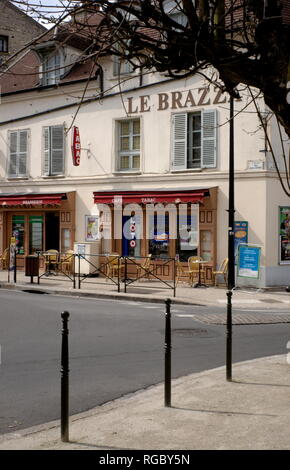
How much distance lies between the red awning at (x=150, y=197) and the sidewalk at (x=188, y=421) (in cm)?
1263

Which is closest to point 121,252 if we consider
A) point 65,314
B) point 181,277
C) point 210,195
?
point 181,277

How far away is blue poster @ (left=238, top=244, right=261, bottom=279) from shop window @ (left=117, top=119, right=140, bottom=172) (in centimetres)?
523

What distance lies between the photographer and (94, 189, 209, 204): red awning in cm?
1934

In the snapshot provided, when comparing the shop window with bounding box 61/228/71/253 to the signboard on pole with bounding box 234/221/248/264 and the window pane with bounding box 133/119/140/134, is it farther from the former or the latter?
the signboard on pole with bounding box 234/221/248/264

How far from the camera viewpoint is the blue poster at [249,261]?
1830 cm

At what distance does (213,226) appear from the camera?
1950cm

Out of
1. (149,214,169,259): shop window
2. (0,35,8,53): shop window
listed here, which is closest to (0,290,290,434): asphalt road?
(149,214,169,259): shop window

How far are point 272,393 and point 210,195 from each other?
44.2ft

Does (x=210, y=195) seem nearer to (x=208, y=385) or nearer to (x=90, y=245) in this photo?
(x=90, y=245)

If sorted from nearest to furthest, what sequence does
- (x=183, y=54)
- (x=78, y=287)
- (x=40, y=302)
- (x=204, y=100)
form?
(x=183, y=54) < (x=40, y=302) < (x=78, y=287) < (x=204, y=100)

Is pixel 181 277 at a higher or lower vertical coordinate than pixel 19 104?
lower

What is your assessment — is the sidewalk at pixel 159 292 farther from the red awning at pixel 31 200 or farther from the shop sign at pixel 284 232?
the red awning at pixel 31 200

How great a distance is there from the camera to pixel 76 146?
73.5ft

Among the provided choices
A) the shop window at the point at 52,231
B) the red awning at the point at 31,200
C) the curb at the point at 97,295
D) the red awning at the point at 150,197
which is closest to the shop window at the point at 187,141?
the red awning at the point at 150,197
